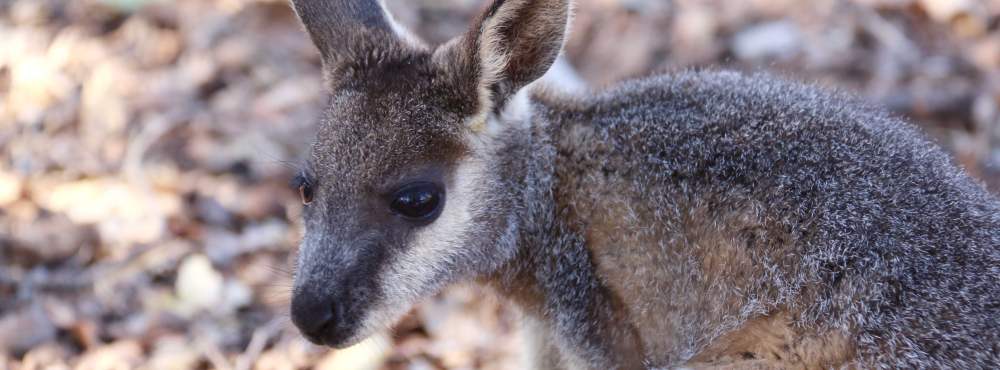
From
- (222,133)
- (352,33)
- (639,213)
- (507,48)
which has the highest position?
(507,48)

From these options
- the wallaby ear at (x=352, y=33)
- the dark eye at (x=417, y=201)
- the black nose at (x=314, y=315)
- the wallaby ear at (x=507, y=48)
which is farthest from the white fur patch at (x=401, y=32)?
the black nose at (x=314, y=315)

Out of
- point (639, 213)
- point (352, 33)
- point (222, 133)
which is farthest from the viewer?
point (222, 133)

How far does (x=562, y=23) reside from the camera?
14.5ft

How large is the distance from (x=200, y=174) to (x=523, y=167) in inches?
122

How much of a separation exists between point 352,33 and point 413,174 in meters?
0.88

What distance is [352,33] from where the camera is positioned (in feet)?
16.2

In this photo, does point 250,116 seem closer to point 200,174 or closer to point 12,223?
point 200,174

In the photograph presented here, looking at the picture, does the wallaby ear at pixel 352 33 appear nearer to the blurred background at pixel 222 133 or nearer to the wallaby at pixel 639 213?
the wallaby at pixel 639 213

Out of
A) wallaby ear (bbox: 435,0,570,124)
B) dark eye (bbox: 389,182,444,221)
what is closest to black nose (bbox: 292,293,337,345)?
dark eye (bbox: 389,182,444,221)

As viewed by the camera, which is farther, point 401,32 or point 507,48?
point 401,32

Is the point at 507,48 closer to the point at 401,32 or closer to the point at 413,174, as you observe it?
the point at 413,174

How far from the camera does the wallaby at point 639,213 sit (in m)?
4.21

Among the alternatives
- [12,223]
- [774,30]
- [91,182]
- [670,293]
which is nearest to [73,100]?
[91,182]

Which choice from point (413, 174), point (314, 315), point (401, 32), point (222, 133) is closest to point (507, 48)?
point (413, 174)
